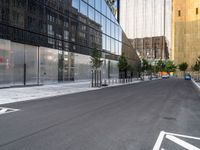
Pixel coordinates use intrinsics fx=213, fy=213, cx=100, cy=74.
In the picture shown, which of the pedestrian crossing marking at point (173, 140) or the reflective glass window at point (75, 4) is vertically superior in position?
the reflective glass window at point (75, 4)

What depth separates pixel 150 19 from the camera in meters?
109

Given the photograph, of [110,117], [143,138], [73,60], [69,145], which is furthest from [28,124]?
[73,60]

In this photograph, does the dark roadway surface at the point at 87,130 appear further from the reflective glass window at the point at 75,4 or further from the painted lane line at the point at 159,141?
the reflective glass window at the point at 75,4

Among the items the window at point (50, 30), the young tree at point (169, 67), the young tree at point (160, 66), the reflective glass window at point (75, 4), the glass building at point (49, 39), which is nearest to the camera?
the glass building at point (49, 39)

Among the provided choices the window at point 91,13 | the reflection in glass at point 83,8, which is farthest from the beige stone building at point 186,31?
the reflection in glass at point 83,8

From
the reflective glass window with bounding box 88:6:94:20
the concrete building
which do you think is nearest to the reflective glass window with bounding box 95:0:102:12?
the reflective glass window with bounding box 88:6:94:20

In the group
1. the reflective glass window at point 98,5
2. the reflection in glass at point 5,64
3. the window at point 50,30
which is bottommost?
the reflection in glass at point 5,64

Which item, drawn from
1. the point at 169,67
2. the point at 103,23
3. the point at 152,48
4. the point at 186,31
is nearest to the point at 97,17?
the point at 103,23

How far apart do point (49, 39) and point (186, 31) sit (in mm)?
84984

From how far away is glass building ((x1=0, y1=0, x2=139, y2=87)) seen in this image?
21.4 m

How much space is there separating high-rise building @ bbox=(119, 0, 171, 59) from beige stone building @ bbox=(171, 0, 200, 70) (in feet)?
30.2

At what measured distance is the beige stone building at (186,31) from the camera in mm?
94000

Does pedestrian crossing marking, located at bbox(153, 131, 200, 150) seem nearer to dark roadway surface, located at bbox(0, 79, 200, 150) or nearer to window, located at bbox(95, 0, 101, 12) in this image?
dark roadway surface, located at bbox(0, 79, 200, 150)

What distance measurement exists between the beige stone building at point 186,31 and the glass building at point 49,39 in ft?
213
